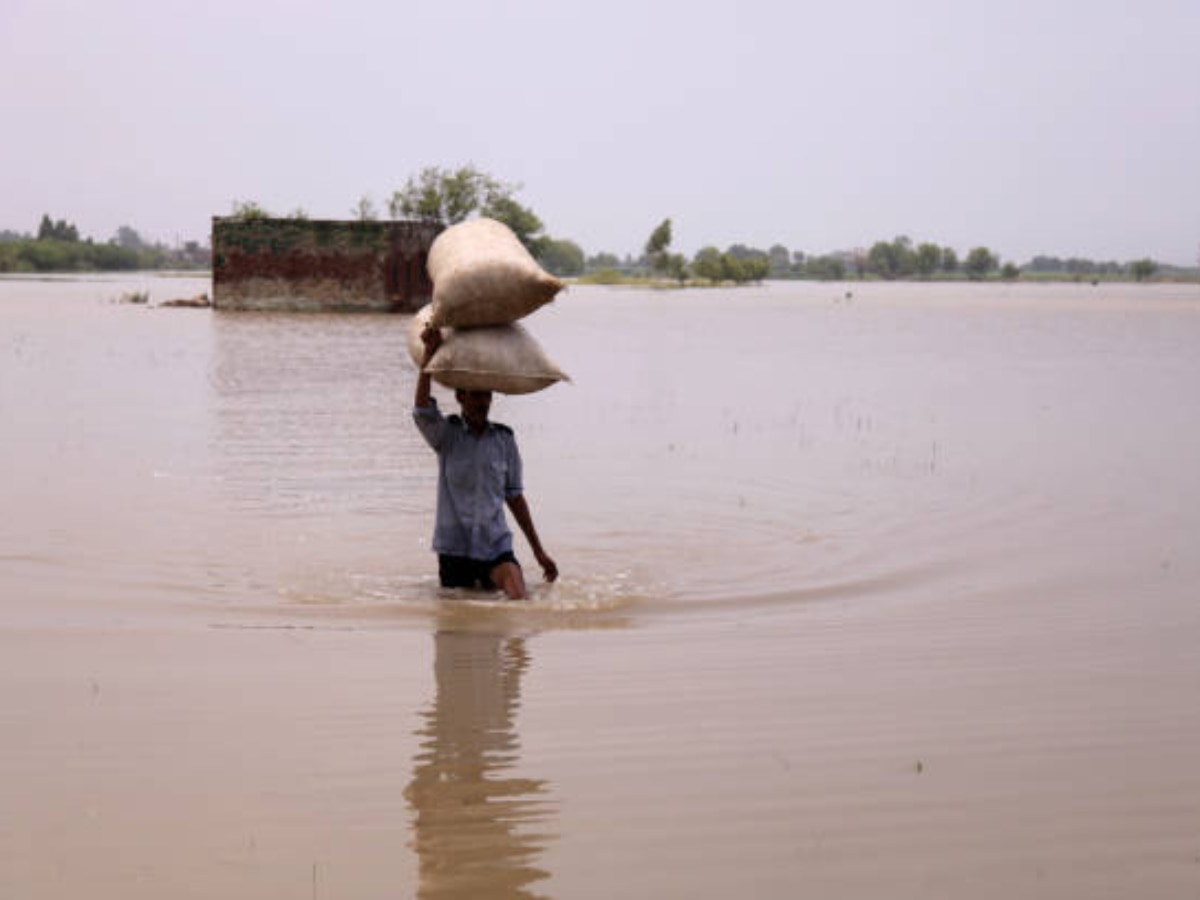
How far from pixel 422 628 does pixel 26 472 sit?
5744 mm

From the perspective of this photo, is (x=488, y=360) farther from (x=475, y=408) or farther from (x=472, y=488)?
(x=472, y=488)

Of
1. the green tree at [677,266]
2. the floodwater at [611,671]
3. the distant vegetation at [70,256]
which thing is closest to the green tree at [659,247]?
the green tree at [677,266]

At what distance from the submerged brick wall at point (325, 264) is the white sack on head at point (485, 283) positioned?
98.5ft

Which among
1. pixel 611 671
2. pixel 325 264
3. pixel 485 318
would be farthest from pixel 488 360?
pixel 325 264

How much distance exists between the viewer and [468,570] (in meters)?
6.10

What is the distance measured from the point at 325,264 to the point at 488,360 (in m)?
31.1

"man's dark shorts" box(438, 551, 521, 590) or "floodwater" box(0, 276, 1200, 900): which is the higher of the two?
"man's dark shorts" box(438, 551, 521, 590)

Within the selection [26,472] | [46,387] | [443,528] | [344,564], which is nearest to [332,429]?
[26,472]

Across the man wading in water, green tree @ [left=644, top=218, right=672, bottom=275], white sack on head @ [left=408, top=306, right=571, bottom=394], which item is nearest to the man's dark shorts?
the man wading in water

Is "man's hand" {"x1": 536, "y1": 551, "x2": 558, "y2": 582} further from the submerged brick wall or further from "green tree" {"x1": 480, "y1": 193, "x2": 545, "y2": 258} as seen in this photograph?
"green tree" {"x1": 480, "y1": 193, "x2": 545, "y2": 258}

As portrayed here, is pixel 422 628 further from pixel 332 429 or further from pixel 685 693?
pixel 332 429

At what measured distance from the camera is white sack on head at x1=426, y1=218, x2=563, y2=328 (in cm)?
582

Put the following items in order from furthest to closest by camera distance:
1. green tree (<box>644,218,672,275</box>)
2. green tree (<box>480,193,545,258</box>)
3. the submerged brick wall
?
green tree (<box>644,218,672,275</box>)
green tree (<box>480,193,545,258</box>)
the submerged brick wall

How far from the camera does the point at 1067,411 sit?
16.0 metres
